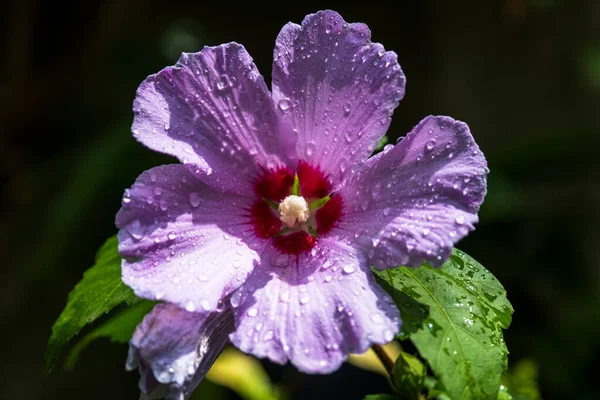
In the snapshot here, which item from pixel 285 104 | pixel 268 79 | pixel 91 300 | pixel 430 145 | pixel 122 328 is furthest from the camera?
pixel 268 79

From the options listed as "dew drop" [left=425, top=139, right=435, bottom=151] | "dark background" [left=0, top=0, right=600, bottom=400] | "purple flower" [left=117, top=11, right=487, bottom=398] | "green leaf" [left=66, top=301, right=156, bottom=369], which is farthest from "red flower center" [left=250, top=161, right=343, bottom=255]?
"dark background" [left=0, top=0, right=600, bottom=400]

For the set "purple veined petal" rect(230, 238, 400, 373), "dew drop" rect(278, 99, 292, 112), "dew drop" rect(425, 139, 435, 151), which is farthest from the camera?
"dew drop" rect(278, 99, 292, 112)

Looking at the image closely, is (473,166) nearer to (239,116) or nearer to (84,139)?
(239,116)

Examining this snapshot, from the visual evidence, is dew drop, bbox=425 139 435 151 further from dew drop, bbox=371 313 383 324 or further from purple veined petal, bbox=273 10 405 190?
dew drop, bbox=371 313 383 324

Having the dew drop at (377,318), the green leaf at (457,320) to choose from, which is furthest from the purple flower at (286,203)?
the green leaf at (457,320)

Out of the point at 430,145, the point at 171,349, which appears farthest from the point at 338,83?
the point at 171,349

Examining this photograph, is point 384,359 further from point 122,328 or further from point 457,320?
point 122,328
